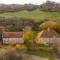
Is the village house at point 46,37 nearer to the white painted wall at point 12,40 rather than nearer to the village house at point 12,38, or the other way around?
the white painted wall at point 12,40

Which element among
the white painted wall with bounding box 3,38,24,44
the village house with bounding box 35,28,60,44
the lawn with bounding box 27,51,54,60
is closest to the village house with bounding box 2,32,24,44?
the white painted wall with bounding box 3,38,24,44

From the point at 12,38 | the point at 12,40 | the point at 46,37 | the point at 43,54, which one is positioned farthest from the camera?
the point at 12,38

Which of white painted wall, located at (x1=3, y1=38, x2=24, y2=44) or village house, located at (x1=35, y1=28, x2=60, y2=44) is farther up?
village house, located at (x1=35, y1=28, x2=60, y2=44)

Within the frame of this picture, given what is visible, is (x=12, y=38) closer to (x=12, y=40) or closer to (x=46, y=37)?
(x=12, y=40)

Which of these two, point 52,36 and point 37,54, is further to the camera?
point 52,36

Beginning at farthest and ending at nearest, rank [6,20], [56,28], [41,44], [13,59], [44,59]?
[6,20] < [56,28] < [41,44] < [44,59] < [13,59]

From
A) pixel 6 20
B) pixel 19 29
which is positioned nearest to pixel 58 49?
pixel 19 29

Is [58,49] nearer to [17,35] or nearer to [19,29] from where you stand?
[17,35]

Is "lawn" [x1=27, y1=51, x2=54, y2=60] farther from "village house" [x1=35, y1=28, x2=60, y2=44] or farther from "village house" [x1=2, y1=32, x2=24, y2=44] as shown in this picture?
"village house" [x1=2, y1=32, x2=24, y2=44]

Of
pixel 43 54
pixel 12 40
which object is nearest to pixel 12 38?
pixel 12 40

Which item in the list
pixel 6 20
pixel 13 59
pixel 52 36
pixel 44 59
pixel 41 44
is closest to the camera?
pixel 13 59

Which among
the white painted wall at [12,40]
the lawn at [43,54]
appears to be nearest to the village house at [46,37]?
the white painted wall at [12,40]
